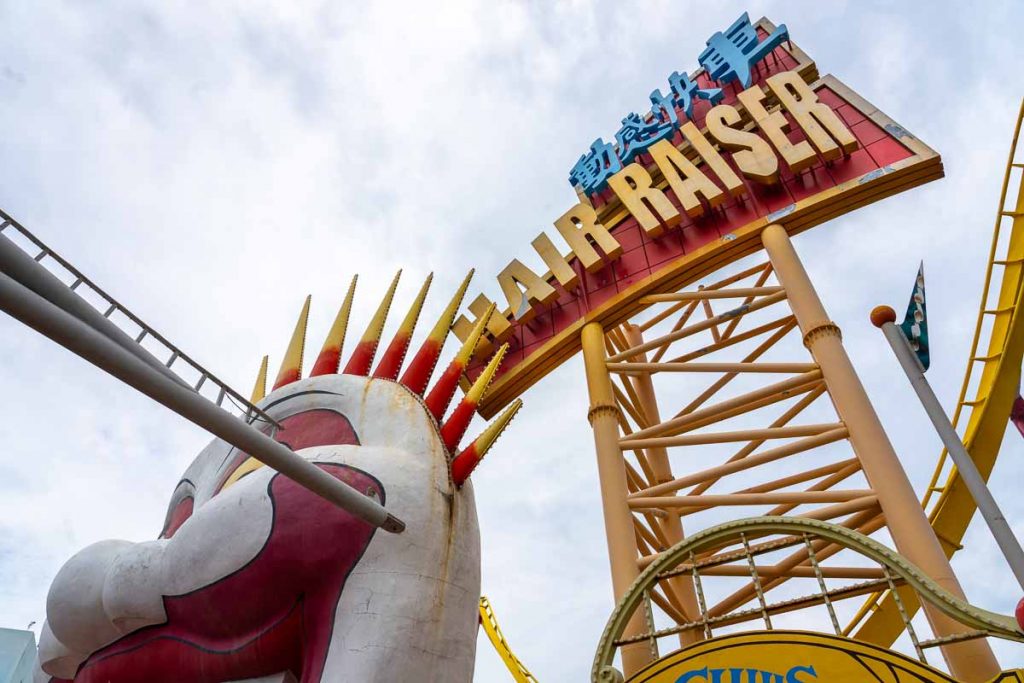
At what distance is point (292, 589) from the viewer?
20.6ft

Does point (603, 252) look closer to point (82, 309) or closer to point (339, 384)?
point (339, 384)

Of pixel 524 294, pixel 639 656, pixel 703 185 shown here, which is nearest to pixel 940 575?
pixel 639 656

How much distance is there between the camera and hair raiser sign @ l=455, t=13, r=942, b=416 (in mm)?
9219

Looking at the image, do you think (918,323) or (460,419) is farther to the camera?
(460,419)

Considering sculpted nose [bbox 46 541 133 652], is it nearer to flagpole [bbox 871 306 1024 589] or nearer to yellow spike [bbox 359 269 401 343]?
yellow spike [bbox 359 269 401 343]

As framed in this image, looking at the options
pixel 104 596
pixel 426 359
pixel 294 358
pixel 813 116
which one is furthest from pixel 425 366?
pixel 813 116

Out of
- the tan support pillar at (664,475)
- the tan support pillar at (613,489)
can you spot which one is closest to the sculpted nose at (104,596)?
the tan support pillar at (613,489)

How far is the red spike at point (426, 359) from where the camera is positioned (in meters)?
8.09

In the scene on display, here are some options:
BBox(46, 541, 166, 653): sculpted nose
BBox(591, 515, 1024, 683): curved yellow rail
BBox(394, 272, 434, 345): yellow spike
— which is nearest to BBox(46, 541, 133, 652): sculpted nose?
BBox(46, 541, 166, 653): sculpted nose

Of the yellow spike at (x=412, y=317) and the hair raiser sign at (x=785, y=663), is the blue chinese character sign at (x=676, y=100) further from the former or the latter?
the hair raiser sign at (x=785, y=663)

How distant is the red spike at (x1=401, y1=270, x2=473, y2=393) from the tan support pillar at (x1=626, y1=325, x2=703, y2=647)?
2.53m

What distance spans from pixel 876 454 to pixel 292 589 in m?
5.14

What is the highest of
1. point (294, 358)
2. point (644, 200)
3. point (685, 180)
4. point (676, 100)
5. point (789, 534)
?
point (676, 100)

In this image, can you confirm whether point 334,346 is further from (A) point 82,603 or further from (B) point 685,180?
(B) point 685,180
